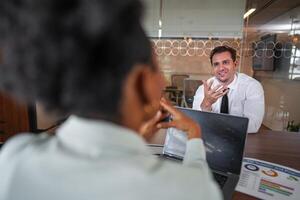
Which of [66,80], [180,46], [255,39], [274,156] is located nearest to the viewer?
[66,80]

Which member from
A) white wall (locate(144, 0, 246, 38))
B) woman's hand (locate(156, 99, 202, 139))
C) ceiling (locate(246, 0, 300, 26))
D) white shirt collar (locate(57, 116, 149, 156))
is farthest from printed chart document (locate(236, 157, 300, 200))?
ceiling (locate(246, 0, 300, 26))

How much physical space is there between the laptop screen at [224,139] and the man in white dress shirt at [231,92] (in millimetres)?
628

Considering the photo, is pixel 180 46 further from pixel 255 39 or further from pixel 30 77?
pixel 30 77

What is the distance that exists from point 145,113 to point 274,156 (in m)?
1.01

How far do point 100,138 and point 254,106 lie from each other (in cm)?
154


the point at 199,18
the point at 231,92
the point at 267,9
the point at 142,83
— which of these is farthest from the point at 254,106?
the point at 267,9

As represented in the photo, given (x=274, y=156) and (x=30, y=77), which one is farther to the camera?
(x=274, y=156)

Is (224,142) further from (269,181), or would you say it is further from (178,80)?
(178,80)

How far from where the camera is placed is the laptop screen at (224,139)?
0.92m

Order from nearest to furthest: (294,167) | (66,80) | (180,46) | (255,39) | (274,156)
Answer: (66,80) → (294,167) → (274,156) → (255,39) → (180,46)

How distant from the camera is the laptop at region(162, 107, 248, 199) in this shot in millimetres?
907

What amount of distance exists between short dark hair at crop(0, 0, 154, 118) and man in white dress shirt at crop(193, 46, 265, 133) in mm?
1296

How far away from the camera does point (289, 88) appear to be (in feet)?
12.0

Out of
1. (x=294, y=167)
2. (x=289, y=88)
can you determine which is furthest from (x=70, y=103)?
(x=289, y=88)
